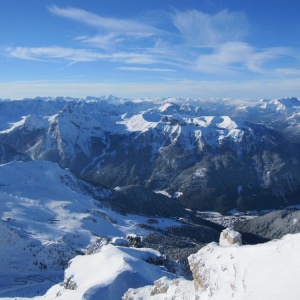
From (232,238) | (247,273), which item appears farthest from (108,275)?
(247,273)

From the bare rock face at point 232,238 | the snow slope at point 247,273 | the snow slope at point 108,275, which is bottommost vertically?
the snow slope at point 108,275

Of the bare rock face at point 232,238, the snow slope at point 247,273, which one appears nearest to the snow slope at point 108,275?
the bare rock face at point 232,238

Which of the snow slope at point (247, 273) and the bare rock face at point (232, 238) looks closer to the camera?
the snow slope at point (247, 273)

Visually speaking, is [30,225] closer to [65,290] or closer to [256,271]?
[65,290]

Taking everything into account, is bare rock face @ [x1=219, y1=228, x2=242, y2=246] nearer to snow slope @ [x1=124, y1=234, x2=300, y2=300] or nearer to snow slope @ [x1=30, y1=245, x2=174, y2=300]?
snow slope @ [x1=30, y1=245, x2=174, y2=300]

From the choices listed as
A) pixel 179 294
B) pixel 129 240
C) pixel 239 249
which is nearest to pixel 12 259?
pixel 129 240

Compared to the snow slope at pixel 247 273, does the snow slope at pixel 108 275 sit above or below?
below

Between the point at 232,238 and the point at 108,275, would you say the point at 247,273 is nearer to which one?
the point at 232,238

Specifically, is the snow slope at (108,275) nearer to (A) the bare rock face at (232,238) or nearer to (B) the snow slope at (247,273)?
(A) the bare rock face at (232,238)
